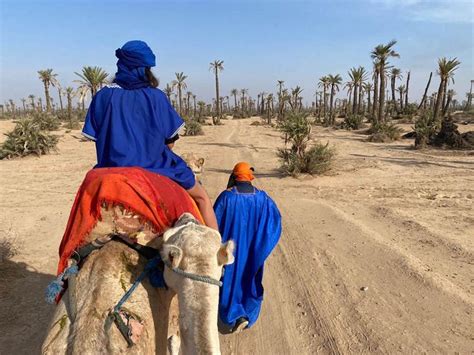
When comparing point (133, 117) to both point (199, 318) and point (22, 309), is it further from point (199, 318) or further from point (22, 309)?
point (22, 309)

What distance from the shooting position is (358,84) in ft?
148

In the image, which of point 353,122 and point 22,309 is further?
point 353,122

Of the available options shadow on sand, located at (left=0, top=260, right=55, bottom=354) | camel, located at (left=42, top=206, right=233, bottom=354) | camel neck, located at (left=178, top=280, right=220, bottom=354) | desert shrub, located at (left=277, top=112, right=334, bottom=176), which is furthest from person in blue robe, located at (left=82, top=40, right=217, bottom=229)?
desert shrub, located at (left=277, top=112, right=334, bottom=176)

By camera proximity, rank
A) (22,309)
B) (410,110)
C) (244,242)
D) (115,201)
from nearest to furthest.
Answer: (115,201) → (244,242) → (22,309) → (410,110)

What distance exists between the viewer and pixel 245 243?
4207 mm

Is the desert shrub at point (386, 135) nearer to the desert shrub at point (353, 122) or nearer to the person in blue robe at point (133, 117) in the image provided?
the desert shrub at point (353, 122)

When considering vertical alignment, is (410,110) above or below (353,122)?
above

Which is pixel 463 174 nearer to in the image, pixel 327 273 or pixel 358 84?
pixel 327 273

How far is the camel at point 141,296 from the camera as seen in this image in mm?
1476

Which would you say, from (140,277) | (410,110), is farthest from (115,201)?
(410,110)

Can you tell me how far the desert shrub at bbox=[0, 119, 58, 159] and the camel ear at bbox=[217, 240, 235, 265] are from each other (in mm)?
17971

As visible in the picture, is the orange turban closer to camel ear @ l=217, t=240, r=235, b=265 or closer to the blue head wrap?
the blue head wrap

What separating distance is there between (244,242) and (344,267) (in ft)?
7.01

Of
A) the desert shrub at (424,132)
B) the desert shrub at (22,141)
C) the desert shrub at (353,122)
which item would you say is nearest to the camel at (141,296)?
the desert shrub at (22,141)
